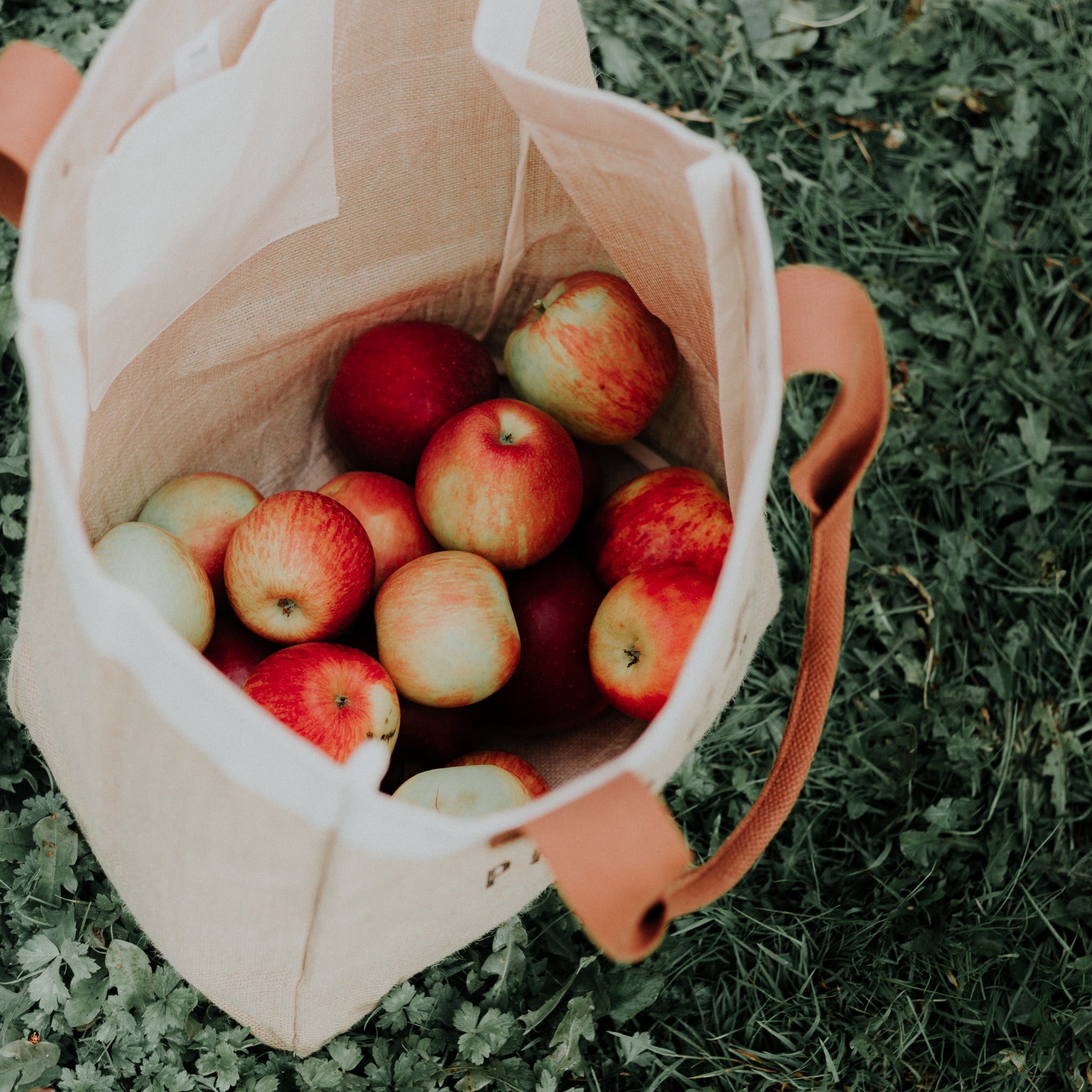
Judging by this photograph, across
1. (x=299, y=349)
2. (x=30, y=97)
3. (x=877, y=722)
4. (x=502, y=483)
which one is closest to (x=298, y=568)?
(x=502, y=483)

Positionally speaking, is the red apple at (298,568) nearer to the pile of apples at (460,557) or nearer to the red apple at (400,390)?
the pile of apples at (460,557)

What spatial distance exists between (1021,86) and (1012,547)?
90cm

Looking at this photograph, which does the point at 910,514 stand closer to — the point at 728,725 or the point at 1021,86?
the point at 728,725

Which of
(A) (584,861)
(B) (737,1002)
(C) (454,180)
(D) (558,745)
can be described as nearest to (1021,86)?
(C) (454,180)

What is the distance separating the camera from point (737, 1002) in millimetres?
1340

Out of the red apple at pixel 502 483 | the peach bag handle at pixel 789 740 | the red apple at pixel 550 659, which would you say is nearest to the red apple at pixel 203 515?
the red apple at pixel 502 483

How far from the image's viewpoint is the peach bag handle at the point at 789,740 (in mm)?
663

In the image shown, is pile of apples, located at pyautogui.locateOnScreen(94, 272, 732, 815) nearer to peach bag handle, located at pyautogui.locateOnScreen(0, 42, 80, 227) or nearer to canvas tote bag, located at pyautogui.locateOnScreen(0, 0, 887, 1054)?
canvas tote bag, located at pyautogui.locateOnScreen(0, 0, 887, 1054)

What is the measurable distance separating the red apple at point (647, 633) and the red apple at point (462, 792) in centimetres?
16

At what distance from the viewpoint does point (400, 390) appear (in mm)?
1226

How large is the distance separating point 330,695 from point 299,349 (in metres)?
0.48

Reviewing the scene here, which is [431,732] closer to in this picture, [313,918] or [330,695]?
[330,695]

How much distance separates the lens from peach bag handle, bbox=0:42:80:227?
80cm

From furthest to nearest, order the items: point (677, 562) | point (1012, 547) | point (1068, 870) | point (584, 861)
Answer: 1. point (1012, 547)
2. point (1068, 870)
3. point (677, 562)
4. point (584, 861)
